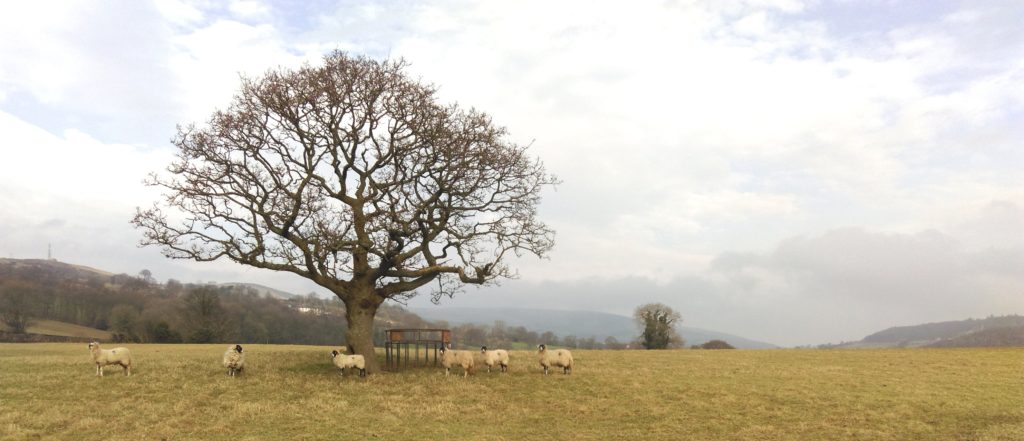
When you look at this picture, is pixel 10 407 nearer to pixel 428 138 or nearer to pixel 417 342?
pixel 417 342

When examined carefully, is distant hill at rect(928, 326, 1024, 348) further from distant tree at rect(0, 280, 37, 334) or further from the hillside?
distant tree at rect(0, 280, 37, 334)

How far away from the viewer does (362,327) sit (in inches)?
953

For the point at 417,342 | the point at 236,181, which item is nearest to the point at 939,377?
the point at 417,342

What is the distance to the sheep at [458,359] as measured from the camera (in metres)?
23.6

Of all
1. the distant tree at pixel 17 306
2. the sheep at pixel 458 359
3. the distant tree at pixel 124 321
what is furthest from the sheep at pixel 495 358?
the distant tree at pixel 17 306

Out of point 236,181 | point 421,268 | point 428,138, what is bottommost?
point 421,268

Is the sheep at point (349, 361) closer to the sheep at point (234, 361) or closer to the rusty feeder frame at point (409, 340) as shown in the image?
the rusty feeder frame at point (409, 340)

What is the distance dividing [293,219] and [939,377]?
28204mm

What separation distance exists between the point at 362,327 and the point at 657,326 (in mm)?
46405

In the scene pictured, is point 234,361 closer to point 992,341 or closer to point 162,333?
point 162,333

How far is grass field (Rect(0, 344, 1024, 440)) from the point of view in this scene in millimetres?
14938

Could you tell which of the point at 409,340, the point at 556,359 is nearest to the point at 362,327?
the point at 409,340

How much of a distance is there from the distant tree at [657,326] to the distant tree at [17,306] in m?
81.3

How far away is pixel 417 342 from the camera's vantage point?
25594 millimetres
